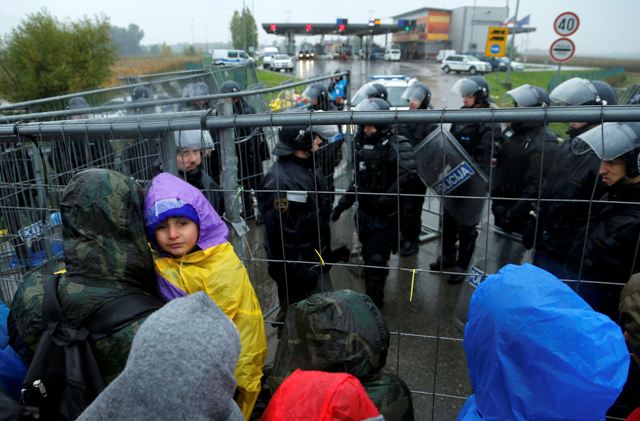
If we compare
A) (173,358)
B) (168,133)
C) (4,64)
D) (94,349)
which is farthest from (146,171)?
(4,64)

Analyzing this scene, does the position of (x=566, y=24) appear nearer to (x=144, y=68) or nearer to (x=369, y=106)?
(x=369, y=106)

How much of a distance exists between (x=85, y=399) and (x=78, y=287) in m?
0.35

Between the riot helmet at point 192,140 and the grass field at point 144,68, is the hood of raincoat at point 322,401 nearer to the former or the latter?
the riot helmet at point 192,140

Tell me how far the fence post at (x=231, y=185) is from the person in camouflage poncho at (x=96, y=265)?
757mm

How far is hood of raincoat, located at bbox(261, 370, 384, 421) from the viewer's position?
4.02 feet

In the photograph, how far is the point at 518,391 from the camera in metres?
1.26

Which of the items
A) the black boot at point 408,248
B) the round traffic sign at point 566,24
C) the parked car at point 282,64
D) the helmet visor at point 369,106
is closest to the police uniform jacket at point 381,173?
the helmet visor at point 369,106

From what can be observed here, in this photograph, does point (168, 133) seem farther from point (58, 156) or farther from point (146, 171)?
point (58, 156)

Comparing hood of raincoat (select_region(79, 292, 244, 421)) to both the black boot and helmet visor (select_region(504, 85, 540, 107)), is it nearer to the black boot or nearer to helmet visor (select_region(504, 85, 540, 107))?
the black boot

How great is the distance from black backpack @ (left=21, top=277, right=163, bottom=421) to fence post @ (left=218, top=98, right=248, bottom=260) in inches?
41.1

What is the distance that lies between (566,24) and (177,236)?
10.5 m

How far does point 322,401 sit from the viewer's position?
4.05ft

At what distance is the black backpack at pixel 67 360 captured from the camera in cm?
132

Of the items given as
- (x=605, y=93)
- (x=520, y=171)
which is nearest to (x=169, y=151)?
(x=520, y=171)
